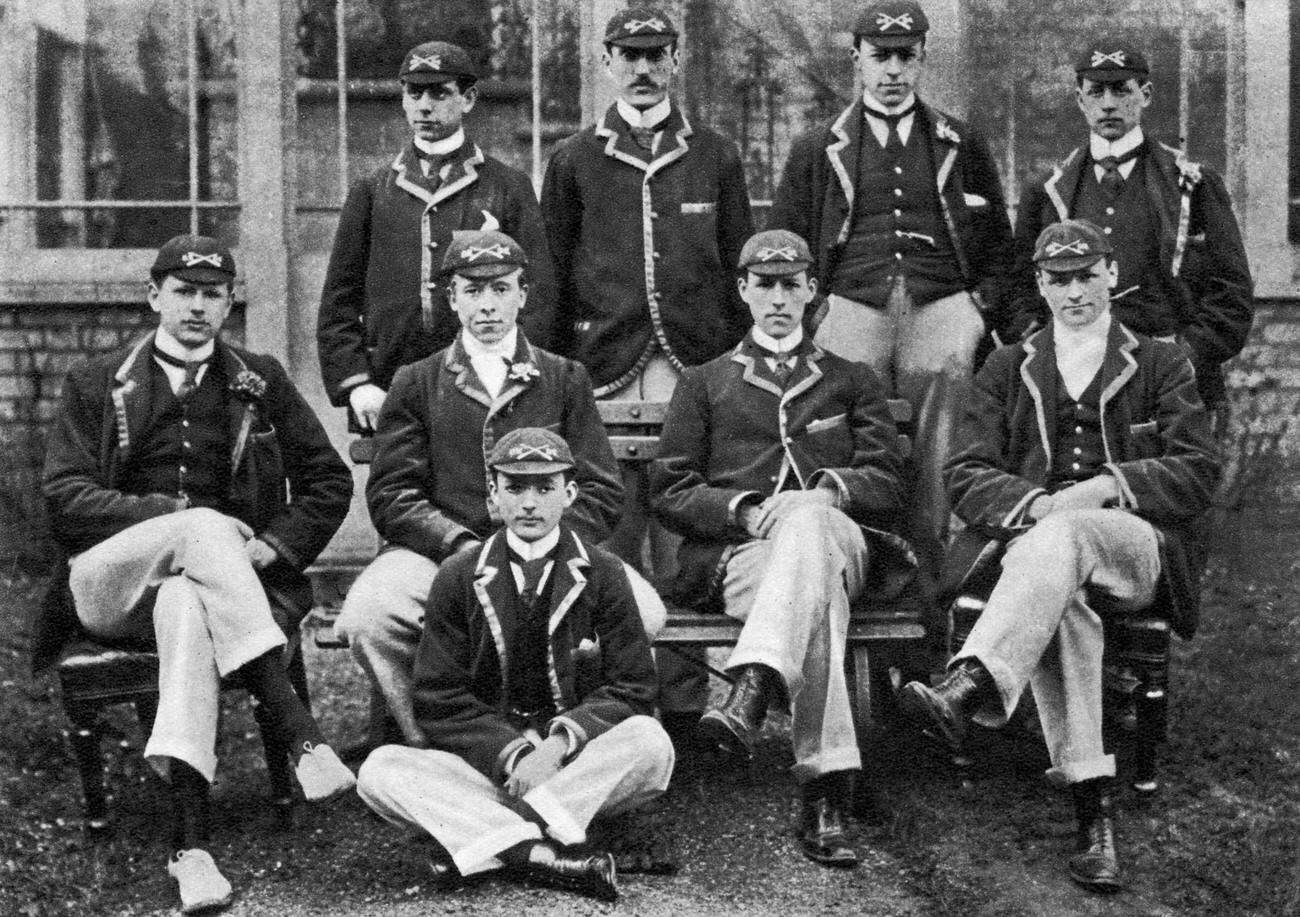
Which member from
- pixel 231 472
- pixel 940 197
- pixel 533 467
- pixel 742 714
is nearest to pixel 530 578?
pixel 533 467

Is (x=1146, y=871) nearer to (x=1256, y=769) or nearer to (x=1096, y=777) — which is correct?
(x=1096, y=777)

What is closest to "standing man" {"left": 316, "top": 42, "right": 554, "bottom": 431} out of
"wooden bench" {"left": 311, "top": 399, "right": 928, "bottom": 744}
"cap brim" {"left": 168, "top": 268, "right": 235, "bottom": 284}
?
"wooden bench" {"left": 311, "top": 399, "right": 928, "bottom": 744}

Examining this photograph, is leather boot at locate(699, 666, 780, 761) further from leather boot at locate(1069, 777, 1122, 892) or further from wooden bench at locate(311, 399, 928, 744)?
leather boot at locate(1069, 777, 1122, 892)

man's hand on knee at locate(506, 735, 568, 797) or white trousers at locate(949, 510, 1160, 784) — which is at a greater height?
white trousers at locate(949, 510, 1160, 784)

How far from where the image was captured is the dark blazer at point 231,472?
557cm

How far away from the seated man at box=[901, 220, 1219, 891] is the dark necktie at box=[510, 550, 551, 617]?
3.07ft

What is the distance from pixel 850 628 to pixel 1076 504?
26.7 inches

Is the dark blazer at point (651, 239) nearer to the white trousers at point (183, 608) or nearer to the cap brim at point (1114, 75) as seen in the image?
the cap brim at point (1114, 75)

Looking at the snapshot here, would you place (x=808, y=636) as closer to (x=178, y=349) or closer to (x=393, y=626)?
(x=393, y=626)

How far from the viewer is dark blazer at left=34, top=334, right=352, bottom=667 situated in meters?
5.57

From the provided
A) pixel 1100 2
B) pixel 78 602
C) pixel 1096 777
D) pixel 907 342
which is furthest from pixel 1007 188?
pixel 78 602

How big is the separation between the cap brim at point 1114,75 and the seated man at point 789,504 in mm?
1089

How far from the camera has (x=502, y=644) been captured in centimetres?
517

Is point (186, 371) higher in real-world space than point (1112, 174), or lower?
lower
